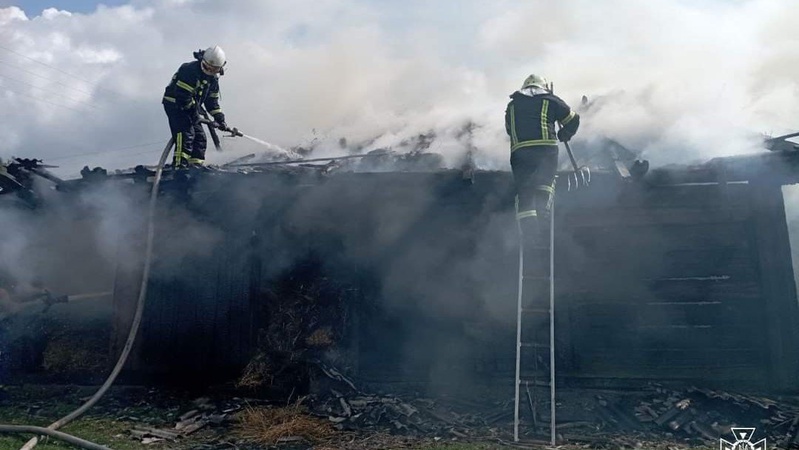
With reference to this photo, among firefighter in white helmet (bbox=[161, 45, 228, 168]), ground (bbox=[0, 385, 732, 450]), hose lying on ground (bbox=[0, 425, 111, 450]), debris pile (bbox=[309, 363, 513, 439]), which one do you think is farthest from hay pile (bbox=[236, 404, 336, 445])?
firefighter in white helmet (bbox=[161, 45, 228, 168])

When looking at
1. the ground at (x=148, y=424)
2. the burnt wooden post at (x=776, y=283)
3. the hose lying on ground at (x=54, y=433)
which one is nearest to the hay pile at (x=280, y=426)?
the ground at (x=148, y=424)

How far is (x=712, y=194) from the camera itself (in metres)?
8.44

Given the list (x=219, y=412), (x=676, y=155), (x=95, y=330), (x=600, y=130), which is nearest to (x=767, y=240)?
(x=676, y=155)

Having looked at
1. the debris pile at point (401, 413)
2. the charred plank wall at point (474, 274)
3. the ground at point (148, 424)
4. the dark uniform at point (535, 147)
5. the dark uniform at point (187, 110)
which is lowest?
the ground at point (148, 424)

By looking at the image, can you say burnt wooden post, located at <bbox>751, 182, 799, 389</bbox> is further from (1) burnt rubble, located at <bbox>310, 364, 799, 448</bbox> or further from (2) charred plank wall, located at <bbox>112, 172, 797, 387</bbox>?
(1) burnt rubble, located at <bbox>310, 364, 799, 448</bbox>

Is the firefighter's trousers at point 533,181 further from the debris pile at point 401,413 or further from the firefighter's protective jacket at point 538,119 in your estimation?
the debris pile at point 401,413

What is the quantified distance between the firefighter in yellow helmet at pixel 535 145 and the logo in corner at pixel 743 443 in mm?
3327

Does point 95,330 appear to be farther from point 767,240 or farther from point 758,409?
point 767,240

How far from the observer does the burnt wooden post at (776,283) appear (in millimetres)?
7922

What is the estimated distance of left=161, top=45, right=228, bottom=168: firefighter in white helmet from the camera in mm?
8766

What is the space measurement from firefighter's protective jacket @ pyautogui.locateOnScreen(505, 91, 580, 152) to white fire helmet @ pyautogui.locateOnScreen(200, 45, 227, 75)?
489cm

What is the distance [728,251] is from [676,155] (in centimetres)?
168

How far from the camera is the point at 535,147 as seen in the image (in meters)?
6.87

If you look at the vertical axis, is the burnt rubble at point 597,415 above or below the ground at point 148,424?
above
